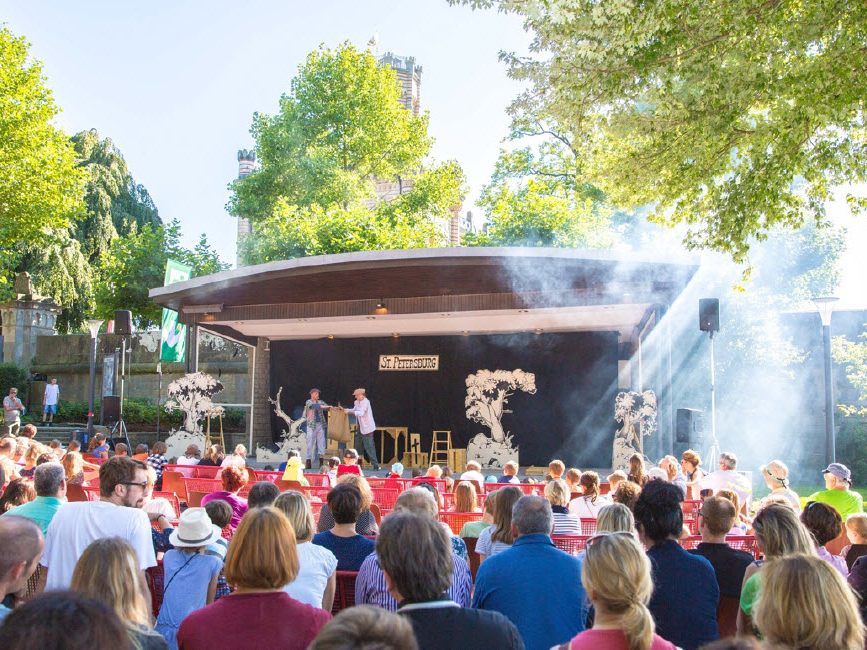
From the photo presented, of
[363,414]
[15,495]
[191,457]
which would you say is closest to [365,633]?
[15,495]

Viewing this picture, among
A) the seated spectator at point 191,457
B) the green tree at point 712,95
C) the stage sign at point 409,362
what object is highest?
the green tree at point 712,95

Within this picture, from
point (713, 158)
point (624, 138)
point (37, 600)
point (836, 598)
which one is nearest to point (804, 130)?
point (713, 158)

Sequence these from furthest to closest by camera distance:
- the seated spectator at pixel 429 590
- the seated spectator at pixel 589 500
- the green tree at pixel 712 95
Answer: the green tree at pixel 712 95 < the seated spectator at pixel 589 500 < the seated spectator at pixel 429 590

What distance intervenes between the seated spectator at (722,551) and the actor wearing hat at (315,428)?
12.2m

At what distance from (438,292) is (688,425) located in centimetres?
508

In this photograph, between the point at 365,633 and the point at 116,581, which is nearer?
the point at 365,633

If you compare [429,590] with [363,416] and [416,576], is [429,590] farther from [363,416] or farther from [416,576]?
[363,416]

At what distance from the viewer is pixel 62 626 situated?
1.33 meters

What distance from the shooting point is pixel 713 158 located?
8.43 meters

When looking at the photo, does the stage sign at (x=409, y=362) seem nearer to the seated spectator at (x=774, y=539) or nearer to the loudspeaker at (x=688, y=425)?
the loudspeaker at (x=688, y=425)

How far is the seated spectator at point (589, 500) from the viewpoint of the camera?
6.10 m

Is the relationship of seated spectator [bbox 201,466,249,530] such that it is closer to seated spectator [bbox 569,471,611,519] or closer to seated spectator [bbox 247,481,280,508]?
seated spectator [bbox 247,481,280,508]

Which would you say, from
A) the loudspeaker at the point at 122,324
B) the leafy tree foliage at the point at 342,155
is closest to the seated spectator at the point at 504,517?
the loudspeaker at the point at 122,324

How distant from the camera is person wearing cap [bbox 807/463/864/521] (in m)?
6.16
